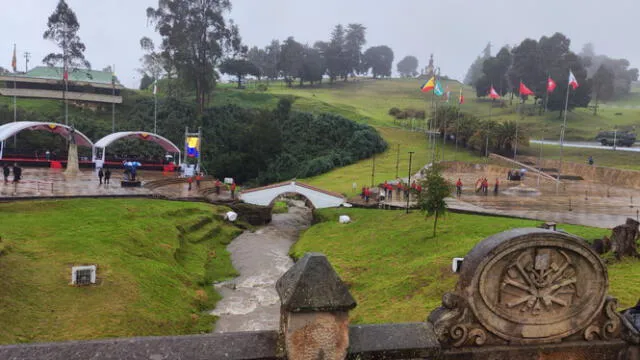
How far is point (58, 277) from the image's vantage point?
53.0 ft

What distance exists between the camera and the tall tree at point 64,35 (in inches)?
2244

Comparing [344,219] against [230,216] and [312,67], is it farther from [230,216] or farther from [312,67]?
[312,67]

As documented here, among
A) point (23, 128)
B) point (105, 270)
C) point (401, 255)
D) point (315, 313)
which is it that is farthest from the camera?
point (23, 128)

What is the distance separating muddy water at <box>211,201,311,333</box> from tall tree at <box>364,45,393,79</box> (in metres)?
112

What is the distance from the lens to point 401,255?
2262cm

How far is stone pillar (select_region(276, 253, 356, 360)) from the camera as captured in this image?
534 cm

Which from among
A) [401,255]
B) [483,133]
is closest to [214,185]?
[401,255]

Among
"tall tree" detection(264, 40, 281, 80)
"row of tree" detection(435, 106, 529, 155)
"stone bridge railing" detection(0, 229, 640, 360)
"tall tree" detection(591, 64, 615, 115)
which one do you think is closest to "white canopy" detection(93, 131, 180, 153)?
"row of tree" detection(435, 106, 529, 155)

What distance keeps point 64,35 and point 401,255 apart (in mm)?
53887

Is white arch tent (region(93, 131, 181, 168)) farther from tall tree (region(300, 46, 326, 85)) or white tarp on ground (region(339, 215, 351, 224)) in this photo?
tall tree (region(300, 46, 326, 85))

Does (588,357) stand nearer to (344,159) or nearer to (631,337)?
(631,337)

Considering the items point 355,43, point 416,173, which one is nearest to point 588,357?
point 416,173

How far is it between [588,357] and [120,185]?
106 ft

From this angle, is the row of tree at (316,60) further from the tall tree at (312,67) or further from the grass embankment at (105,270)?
the grass embankment at (105,270)
